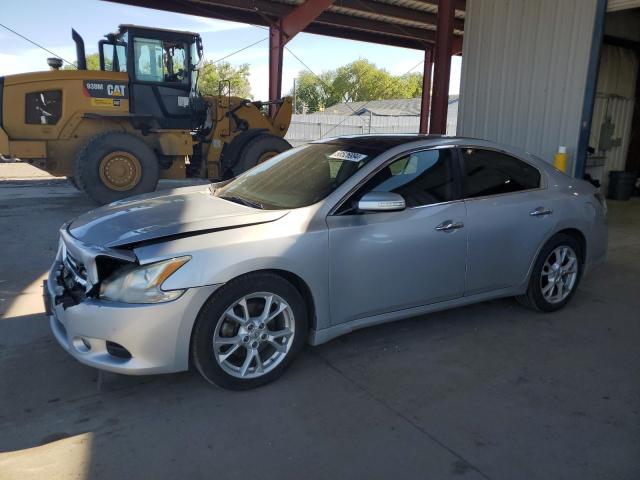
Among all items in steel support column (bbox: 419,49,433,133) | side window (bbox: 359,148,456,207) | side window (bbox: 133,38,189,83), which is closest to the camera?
side window (bbox: 359,148,456,207)

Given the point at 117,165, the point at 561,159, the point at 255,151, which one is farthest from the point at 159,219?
the point at 255,151

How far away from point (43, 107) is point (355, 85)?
77256 millimetres

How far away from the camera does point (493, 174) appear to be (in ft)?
13.8

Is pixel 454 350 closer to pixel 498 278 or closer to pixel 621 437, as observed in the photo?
pixel 498 278

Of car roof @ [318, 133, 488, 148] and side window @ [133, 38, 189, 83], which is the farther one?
side window @ [133, 38, 189, 83]

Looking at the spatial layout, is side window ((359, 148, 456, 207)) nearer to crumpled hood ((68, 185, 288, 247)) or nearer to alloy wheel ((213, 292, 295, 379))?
crumpled hood ((68, 185, 288, 247))

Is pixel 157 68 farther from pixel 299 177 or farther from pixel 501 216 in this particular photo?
pixel 501 216

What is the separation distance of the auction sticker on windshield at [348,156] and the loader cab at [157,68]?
6.85 m

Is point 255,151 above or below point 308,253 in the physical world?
above

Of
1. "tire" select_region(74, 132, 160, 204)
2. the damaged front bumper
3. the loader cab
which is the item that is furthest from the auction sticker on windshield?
the loader cab

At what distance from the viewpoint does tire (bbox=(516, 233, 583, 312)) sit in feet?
14.5

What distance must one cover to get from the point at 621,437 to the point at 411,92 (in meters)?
86.8

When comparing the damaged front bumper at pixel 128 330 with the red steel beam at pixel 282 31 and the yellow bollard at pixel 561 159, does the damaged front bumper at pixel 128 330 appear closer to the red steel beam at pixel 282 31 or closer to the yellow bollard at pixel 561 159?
the yellow bollard at pixel 561 159

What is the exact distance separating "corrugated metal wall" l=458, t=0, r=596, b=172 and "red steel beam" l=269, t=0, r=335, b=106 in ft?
17.0
